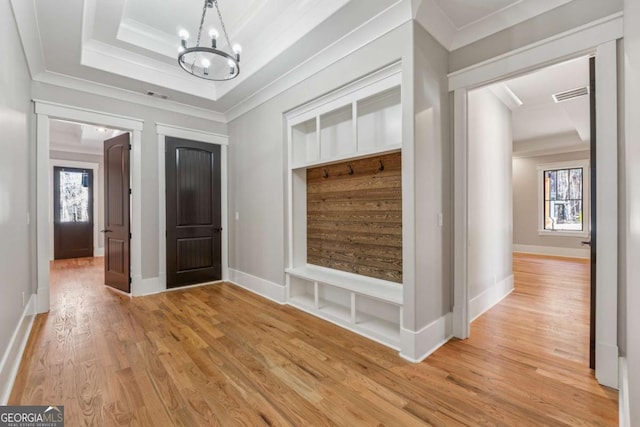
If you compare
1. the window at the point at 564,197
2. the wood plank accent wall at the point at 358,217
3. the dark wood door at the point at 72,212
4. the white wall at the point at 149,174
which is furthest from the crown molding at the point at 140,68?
the window at the point at 564,197

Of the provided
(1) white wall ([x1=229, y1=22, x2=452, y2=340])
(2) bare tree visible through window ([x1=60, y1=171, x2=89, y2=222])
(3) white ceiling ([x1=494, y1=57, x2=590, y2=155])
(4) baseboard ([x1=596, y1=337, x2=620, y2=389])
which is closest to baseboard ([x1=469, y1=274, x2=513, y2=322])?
(1) white wall ([x1=229, y1=22, x2=452, y2=340])

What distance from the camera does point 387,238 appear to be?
3.05m

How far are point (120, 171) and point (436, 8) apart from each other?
15.2 feet

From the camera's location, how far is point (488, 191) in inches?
150

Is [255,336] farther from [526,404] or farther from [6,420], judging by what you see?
[526,404]

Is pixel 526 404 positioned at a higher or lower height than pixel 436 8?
lower

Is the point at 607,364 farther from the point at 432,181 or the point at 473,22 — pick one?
the point at 473,22

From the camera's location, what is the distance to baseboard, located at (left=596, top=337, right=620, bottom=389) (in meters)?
1.94

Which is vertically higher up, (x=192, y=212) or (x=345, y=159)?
(x=345, y=159)

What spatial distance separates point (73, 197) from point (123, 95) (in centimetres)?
526

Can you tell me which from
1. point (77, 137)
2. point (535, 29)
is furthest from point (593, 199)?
point (77, 137)

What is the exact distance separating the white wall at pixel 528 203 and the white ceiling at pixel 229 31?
719 centimetres

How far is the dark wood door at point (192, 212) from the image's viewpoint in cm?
448

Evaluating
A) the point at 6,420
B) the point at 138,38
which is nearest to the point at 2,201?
the point at 6,420
